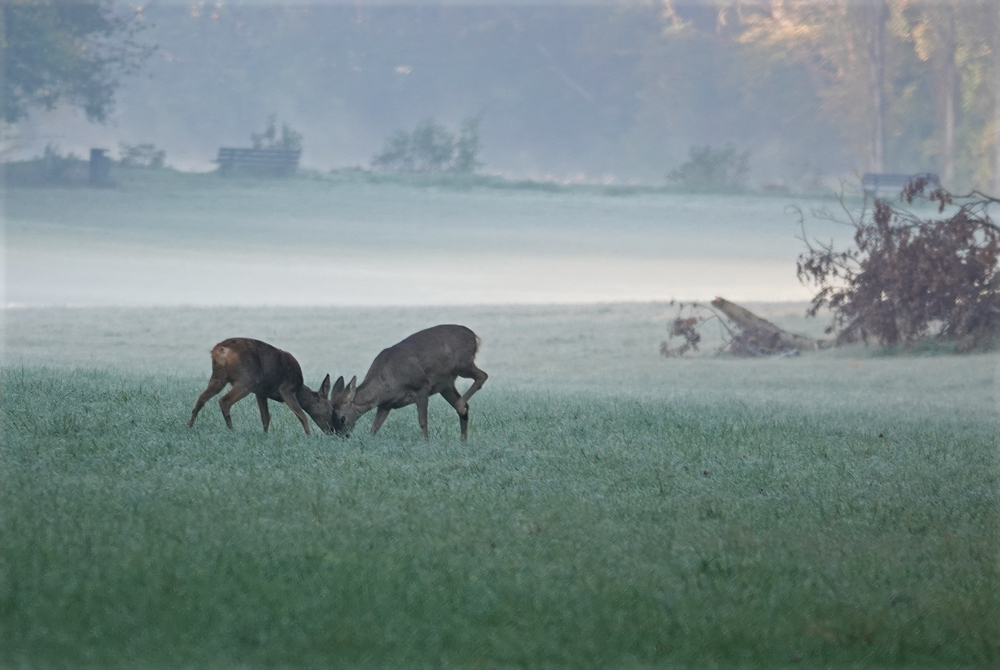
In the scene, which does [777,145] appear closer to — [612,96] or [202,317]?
[612,96]

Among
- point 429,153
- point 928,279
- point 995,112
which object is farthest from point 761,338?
point 995,112

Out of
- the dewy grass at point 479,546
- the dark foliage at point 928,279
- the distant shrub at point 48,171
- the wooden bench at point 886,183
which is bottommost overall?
the dewy grass at point 479,546

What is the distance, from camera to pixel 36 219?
34.7m

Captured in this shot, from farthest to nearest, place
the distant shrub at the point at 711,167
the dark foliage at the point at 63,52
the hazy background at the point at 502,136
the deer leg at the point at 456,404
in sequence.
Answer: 1. the distant shrub at the point at 711,167
2. the dark foliage at the point at 63,52
3. the hazy background at the point at 502,136
4. the deer leg at the point at 456,404

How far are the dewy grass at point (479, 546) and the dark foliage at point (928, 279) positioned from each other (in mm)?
8889

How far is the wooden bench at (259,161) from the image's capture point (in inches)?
1565

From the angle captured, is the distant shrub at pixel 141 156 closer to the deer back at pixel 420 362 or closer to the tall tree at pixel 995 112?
the tall tree at pixel 995 112

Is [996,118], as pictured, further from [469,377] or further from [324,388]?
[324,388]

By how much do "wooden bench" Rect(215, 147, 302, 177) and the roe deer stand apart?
32827 mm

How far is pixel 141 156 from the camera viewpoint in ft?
133

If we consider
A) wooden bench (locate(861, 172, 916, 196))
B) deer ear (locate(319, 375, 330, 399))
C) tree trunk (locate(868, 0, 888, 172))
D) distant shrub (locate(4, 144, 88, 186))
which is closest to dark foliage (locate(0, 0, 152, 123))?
distant shrub (locate(4, 144, 88, 186))

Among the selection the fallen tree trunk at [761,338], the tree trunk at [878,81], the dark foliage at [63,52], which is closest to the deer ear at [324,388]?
the fallen tree trunk at [761,338]

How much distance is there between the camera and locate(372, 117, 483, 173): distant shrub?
42.1 m

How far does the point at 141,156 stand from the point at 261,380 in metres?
35.1
